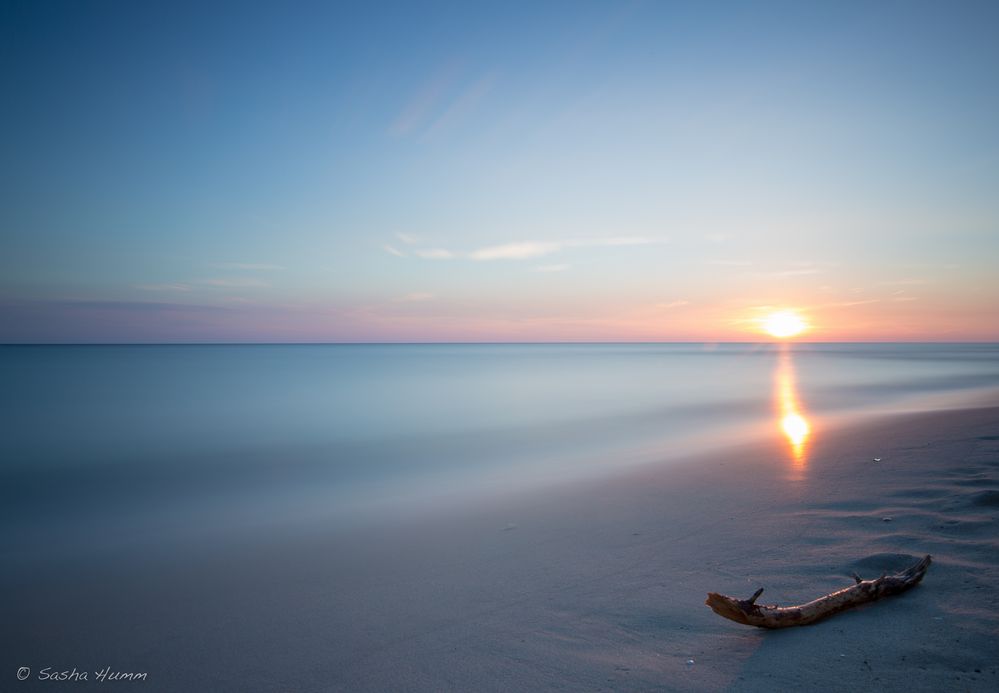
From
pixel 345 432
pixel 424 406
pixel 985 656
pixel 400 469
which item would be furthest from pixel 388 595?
pixel 424 406

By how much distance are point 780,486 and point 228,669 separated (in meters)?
7.36

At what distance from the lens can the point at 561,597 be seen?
4867 millimetres

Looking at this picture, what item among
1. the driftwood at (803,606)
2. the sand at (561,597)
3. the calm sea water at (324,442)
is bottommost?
the calm sea water at (324,442)

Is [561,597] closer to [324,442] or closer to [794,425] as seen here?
[324,442]

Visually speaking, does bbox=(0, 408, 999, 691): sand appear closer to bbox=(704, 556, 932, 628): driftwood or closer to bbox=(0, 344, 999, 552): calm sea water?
bbox=(704, 556, 932, 628): driftwood

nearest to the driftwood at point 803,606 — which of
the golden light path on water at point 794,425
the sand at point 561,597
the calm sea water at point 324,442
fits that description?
the sand at point 561,597

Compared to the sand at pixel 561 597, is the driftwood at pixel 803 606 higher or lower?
higher

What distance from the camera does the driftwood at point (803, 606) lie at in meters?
3.74

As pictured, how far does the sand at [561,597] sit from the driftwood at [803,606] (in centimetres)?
8

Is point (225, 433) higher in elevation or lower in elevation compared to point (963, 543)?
lower

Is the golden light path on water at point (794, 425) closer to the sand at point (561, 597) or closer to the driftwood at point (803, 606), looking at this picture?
the sand at point (561, 597)

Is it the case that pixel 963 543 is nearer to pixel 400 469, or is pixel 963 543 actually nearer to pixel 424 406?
pixel 400 469

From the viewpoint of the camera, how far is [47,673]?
434 cm

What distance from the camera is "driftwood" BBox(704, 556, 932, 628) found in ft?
12.3
